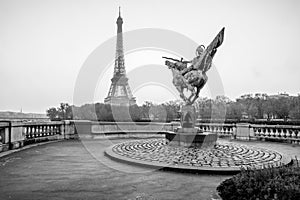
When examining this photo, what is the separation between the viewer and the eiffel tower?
62.4 metres

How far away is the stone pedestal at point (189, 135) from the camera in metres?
12.5

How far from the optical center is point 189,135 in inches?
494

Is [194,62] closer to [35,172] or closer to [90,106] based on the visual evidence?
[35,172]

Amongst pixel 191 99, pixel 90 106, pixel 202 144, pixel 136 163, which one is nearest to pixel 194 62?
pixel 191 99

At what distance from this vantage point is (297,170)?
4090mm

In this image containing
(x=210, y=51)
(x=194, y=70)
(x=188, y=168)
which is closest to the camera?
(x=188, y=168)

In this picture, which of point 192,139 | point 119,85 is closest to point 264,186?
point 192,139

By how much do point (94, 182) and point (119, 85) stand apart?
193 feet

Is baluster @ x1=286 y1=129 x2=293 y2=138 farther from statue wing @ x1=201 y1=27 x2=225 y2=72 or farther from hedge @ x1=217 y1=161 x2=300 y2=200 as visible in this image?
hedge @ x1=217 y1=161 x2=300 y2=200

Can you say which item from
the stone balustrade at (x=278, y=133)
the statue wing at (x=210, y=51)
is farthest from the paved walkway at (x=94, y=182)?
the stone balustrade at (x=278, y=133)

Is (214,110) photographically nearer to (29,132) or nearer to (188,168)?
(29,132)

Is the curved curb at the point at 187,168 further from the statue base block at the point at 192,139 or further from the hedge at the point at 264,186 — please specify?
the statue base block at the point at 192,139

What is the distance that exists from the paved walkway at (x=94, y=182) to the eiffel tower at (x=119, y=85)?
177ft

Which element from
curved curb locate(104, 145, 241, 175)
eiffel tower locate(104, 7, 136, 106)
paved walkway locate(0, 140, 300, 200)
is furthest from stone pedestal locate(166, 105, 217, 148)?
eiffel tower locate(104, 7, 136, 106)
